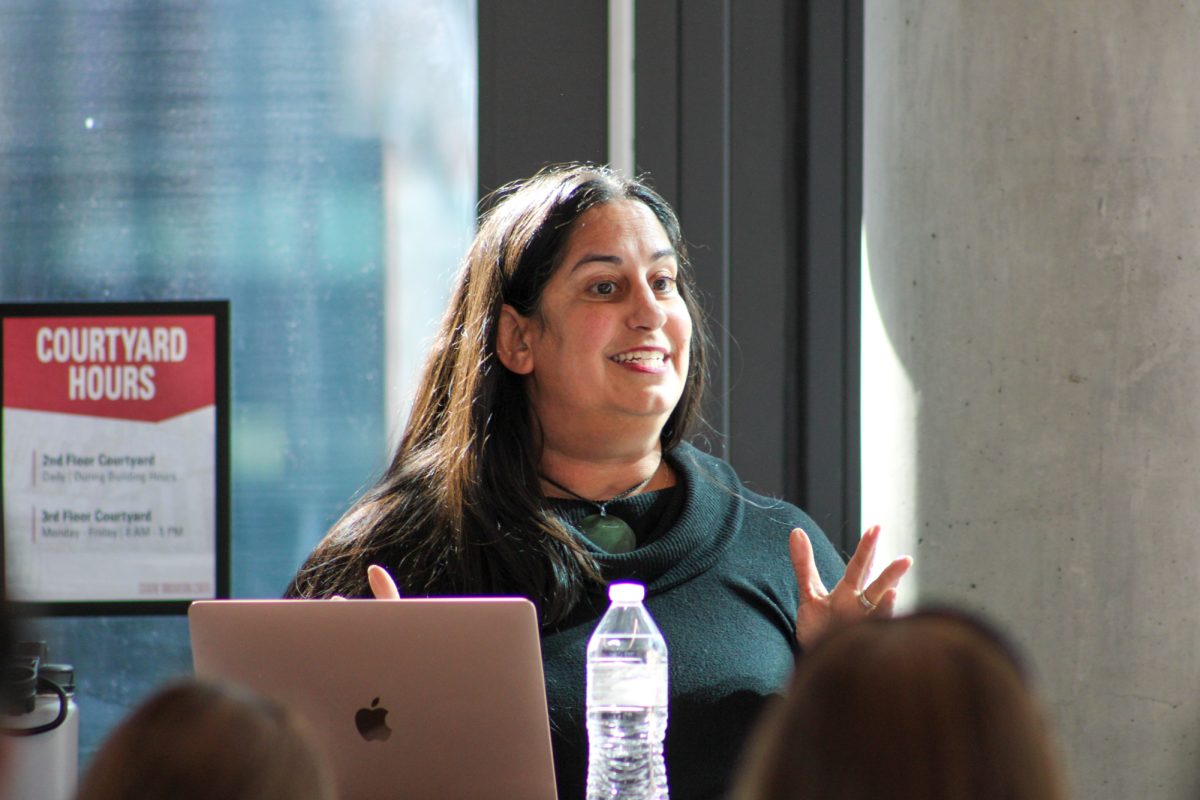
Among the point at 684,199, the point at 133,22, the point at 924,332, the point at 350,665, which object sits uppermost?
the point at 133,22

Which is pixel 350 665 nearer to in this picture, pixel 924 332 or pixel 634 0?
pixel 924 332

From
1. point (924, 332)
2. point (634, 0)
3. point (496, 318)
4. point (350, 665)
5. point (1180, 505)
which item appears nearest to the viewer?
point (350, 665)

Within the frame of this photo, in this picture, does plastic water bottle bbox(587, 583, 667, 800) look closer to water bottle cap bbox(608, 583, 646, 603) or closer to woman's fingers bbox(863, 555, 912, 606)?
water bottle cap bbox(608, 583, 646, 603)

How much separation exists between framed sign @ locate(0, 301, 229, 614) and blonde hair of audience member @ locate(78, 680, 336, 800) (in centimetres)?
215

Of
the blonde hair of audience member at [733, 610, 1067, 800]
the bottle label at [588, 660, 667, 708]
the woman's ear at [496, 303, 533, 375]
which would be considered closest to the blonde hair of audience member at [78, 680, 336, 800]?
the blonde hair of audience member at [733, 610, 1067, 800]

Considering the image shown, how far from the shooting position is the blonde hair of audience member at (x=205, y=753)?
22.9 inches

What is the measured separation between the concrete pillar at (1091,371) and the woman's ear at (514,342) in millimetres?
774

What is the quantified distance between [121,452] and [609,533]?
102 cm

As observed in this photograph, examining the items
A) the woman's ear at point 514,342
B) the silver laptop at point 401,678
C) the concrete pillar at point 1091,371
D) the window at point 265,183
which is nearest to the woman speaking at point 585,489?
the woman's ear at point 514,342

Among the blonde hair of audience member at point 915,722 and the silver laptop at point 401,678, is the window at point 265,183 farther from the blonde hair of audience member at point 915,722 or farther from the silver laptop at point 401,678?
the blonde hair of audience member at point 915,722

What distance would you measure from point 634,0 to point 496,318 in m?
0.70

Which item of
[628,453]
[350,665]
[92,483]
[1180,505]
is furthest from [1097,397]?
[92,483]

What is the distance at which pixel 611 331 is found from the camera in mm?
2383

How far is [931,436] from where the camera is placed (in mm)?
2281
